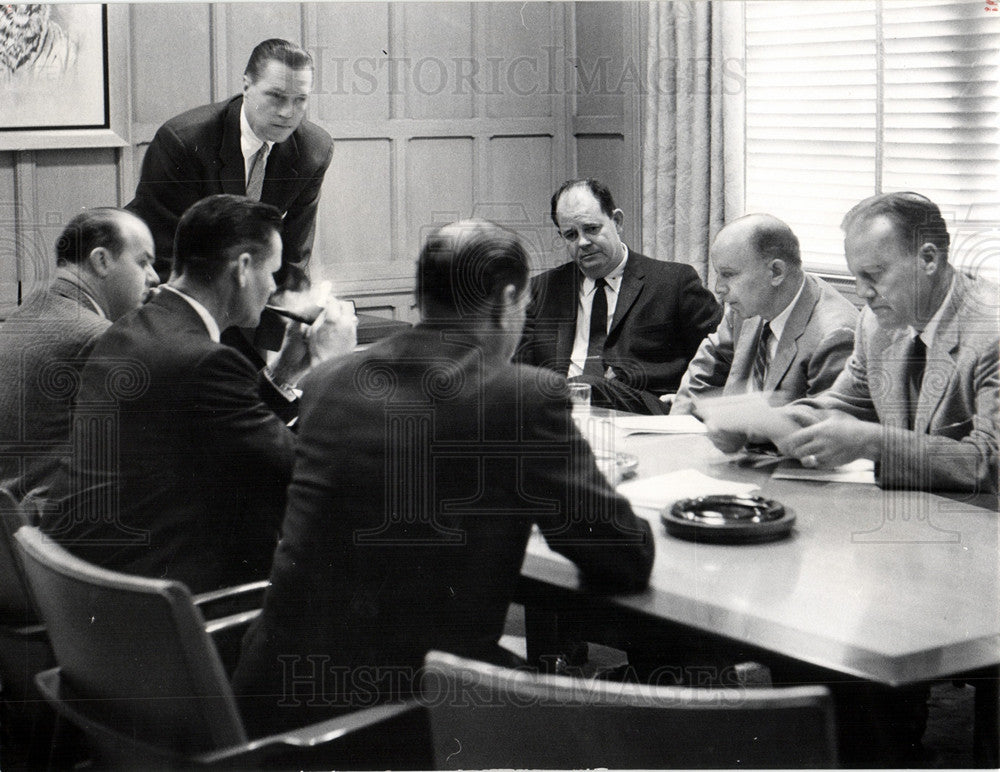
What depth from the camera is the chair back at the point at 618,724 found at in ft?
4.84

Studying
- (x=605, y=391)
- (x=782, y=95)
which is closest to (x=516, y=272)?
(x=605, y=391)

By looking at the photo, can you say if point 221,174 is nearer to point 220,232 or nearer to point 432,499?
point 220,232

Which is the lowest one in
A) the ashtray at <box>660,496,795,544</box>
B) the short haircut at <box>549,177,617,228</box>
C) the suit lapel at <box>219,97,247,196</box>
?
the ashtray at <box>660,496,795,544</box>

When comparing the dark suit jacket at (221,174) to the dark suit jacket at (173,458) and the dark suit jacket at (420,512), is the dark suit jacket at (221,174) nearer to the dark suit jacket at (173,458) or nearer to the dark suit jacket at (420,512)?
the dark suit jacket at (173,458)

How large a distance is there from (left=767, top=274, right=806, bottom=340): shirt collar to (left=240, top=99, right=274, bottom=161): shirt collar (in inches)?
34.9

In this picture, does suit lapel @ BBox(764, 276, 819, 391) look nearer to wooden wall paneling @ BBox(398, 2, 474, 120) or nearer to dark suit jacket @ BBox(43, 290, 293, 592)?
wooden wall paneling @ BBox(398, 2, 474, 120)

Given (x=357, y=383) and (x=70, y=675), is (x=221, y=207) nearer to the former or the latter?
(x=357, y=383)

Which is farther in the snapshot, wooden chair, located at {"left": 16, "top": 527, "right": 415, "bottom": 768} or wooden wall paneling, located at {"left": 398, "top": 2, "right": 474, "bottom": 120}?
wooden wall paneling, located at {"left": 398, "top": 2, "right": 474, "bottom": 120}

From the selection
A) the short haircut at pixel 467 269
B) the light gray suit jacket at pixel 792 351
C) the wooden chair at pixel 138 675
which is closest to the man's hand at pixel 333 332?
the short haircut at pixel 467 269

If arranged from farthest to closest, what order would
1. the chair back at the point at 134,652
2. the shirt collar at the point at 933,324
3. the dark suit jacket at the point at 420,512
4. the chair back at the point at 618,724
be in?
the shirt collar at the point at 933,324, the dark suit jacket at the point at 420,512, the chair back at the point at 134,652, the chair back at the point at 618,724

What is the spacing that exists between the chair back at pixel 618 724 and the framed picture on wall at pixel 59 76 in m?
1.02

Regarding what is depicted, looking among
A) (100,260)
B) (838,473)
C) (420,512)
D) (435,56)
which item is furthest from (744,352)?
(100,260)

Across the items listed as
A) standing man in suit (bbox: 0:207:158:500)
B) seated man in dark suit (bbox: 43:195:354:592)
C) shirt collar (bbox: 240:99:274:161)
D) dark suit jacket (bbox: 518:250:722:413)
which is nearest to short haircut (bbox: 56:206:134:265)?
standing man in suit (bbox: 0:207:158:500)

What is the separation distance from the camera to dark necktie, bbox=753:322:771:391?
1.94 meters
